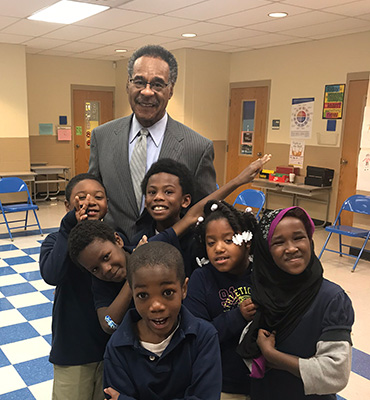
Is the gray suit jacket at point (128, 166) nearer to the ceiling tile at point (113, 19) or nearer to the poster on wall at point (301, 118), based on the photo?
Answer: the ceiling tile at point (113, 19)

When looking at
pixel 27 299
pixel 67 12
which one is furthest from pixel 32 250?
pixel 67 12


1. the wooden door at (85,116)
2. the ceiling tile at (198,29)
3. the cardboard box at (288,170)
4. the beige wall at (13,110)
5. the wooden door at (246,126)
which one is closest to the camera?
the ceiling tile at (198,29)

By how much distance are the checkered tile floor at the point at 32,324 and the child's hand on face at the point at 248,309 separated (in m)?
1.64

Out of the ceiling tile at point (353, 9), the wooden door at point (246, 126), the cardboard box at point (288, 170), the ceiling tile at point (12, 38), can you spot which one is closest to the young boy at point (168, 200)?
the ceiling tile at point (353, 9)

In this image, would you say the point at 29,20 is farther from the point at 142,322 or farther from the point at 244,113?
the point at 142,322

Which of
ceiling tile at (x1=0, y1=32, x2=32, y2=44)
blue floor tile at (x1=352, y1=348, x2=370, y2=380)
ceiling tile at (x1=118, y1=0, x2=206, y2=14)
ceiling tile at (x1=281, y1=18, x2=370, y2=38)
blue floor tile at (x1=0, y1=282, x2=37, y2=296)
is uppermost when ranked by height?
ceiling tile at (x1=281, y1=18, x2=370, y2=38)

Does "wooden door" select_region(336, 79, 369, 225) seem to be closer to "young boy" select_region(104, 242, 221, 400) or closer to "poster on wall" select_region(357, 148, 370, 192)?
"poster on wall" select_region(357, 148, 370, 192)

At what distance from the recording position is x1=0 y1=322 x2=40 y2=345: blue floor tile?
10.5 feet

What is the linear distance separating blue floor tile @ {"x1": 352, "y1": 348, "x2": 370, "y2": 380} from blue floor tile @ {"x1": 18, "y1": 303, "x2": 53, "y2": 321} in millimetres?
2446

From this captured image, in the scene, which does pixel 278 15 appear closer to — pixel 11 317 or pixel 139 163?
pixel 139 163

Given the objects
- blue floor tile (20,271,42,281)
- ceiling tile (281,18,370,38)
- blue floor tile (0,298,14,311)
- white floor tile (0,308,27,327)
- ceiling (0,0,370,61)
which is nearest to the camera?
white floor tile (0,308,27,327)

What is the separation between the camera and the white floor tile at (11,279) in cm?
431

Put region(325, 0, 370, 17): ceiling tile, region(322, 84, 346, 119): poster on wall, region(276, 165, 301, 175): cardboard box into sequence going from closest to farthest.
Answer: region(325, 0, 370, 17): ceiling tile < region(322, 84, 346, 119): poster on wall < region(276, 165, 301, 175): cardboard box

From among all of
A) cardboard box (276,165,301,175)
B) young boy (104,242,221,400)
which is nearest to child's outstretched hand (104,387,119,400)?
young boy (104,242,221,400)
